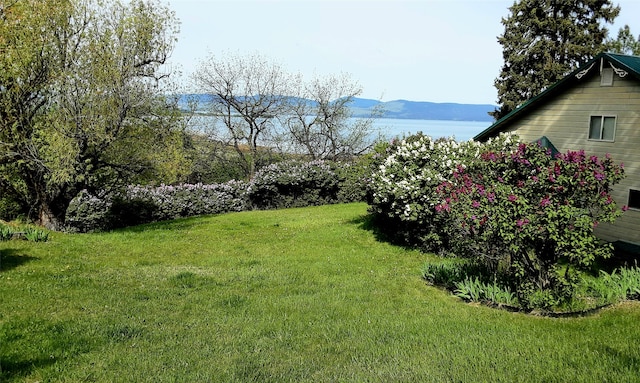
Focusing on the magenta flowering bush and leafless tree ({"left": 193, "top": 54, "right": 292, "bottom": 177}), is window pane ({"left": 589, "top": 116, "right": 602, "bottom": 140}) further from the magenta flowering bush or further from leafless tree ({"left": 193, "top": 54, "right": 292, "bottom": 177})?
leafless tree ({"left": 193, "top": 54, "right": 292, "bottom": 177})

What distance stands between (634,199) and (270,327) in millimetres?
11792

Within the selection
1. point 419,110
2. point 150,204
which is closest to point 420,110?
point 419,110

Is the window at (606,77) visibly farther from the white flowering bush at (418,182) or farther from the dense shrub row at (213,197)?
the dense shrub row at (213,197)

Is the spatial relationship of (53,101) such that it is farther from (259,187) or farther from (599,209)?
(599,209)

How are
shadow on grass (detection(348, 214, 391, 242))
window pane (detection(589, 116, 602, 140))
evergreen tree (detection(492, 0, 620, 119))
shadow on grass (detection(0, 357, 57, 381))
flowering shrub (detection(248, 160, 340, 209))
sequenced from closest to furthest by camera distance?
shadow on grass (detection(0, 357, 57, 381)), window pane (detection(589, 116, 602, 140)), shadow on grass (detection(348, 214, 391, 242)), flowering shrub (detection(248, 160, 340, 209)), evergreen tree (detection(492, 0, 620, 119))

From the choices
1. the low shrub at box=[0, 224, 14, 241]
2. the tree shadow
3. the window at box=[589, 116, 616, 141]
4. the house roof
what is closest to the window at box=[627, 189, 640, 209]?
the window at box=[589, 116, 616, 141]

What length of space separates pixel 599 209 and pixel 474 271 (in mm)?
2572

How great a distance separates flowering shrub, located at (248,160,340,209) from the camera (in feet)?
75.8

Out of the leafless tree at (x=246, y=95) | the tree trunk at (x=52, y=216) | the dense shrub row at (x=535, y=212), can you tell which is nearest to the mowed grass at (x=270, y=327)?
the dense shrub row at (x=535, y=212)

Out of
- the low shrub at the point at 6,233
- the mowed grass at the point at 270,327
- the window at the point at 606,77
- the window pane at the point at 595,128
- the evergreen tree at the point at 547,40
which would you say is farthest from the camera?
the evergreen tree at the point at 547,40

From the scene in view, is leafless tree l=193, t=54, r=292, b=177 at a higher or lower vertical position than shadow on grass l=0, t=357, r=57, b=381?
higher

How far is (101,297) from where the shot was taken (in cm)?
776

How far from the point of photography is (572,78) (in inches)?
581

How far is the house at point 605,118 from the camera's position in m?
13.3
